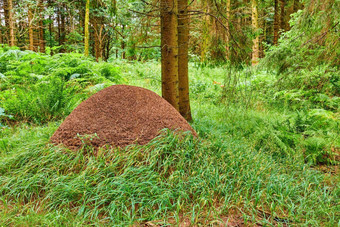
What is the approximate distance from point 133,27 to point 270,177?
3236mm

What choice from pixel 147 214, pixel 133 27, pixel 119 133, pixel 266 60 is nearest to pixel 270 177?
pixel 147 214

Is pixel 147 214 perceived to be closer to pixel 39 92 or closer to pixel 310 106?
pixel 39 92

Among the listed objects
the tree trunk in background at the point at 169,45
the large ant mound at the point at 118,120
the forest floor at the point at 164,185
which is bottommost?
the forest floor at the point at 164,185

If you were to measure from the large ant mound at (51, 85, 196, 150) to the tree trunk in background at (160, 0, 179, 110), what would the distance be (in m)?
0.55

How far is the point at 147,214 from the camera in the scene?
224 centimetres

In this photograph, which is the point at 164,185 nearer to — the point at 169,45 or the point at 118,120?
the point at 118,120

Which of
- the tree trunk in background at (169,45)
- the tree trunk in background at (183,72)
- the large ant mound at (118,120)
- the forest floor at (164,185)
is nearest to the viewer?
the forest floor at (164,185)

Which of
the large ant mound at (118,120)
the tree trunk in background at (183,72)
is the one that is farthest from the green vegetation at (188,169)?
the tree trunk in background at (183,72)

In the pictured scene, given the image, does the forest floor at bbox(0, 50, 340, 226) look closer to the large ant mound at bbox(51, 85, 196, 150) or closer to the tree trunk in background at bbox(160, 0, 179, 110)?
the large ant mound at bbox(51, 85, 196, 150)

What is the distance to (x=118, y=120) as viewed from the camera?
324 centimetres

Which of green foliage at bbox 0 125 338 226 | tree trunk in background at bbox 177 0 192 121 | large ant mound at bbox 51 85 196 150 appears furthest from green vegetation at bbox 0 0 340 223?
tree trunk in background at bbox 177 0 192 121

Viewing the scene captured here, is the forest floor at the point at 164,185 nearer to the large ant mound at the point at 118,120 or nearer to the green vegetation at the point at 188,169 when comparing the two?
the green vegetation at the point at 188,169

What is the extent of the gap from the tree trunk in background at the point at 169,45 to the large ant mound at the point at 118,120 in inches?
21.5

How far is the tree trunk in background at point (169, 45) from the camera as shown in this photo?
3793 mm
